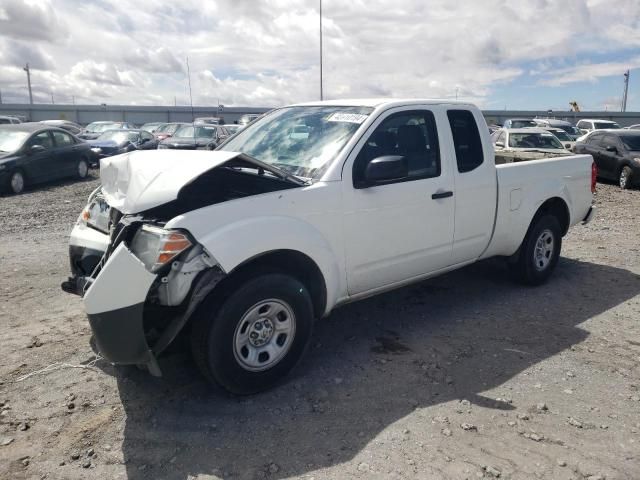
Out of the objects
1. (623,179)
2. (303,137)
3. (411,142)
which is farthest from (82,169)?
(623,179)

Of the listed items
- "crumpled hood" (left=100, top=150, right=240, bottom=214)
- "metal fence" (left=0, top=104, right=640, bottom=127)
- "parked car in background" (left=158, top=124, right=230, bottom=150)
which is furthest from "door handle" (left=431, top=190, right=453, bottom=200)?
"metal fence" (left=0, top=104, right=640, bottom=127)

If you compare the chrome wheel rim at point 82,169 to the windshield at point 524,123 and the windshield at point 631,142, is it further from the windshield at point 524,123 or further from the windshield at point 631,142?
the windshield at point 524,123

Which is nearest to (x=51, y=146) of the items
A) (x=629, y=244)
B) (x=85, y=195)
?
(x=85, y=195)

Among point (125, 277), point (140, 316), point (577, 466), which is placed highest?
point (125, 277)

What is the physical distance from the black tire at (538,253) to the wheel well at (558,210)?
0.06 meters

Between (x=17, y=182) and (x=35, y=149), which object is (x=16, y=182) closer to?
(x=17, y=182)

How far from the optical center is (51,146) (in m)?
13.5

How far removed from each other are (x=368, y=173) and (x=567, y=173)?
316cm

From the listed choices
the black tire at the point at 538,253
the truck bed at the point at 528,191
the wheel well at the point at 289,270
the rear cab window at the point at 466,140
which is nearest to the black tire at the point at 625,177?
the truck bed at the point at 528,191

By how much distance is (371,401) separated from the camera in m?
3.49

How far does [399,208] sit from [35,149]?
458 inches

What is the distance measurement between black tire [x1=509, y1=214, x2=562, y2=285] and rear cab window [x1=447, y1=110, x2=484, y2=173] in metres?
1.24

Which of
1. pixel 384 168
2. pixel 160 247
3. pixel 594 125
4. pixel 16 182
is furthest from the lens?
pixel 594 125

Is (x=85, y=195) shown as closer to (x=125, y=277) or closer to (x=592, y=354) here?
(x=125, y=277)
